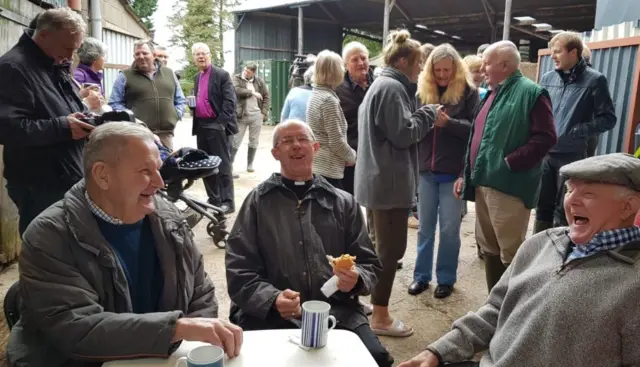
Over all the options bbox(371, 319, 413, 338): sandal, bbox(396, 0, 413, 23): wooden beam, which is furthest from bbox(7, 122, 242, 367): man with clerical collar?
bbox(396, 0, 413, 23): wooden beam

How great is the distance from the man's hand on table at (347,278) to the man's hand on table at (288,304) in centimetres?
17

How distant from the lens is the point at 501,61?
2.92 metres

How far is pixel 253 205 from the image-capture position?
2.12m

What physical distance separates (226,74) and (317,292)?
13.0 feet

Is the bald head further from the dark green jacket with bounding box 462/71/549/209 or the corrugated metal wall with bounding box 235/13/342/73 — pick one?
the corrugated metal wall with bounding box 235/13/342/73

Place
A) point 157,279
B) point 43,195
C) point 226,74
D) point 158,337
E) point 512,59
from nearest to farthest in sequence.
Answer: point 158,337, point 157,279, point 43,195, point 512,59, point 226,74

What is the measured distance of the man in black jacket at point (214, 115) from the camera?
545 centimetres

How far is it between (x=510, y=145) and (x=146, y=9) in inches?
996

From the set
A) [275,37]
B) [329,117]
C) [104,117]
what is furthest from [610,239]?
[275,37]

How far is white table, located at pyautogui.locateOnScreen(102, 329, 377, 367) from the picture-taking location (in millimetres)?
1330

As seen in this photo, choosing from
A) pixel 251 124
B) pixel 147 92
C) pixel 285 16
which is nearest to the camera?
pixel 147 92

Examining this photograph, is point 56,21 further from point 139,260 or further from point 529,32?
point 529,32

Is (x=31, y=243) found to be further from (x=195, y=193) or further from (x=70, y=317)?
(x=195, y=193)

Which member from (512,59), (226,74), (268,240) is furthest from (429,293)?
(226,74)
